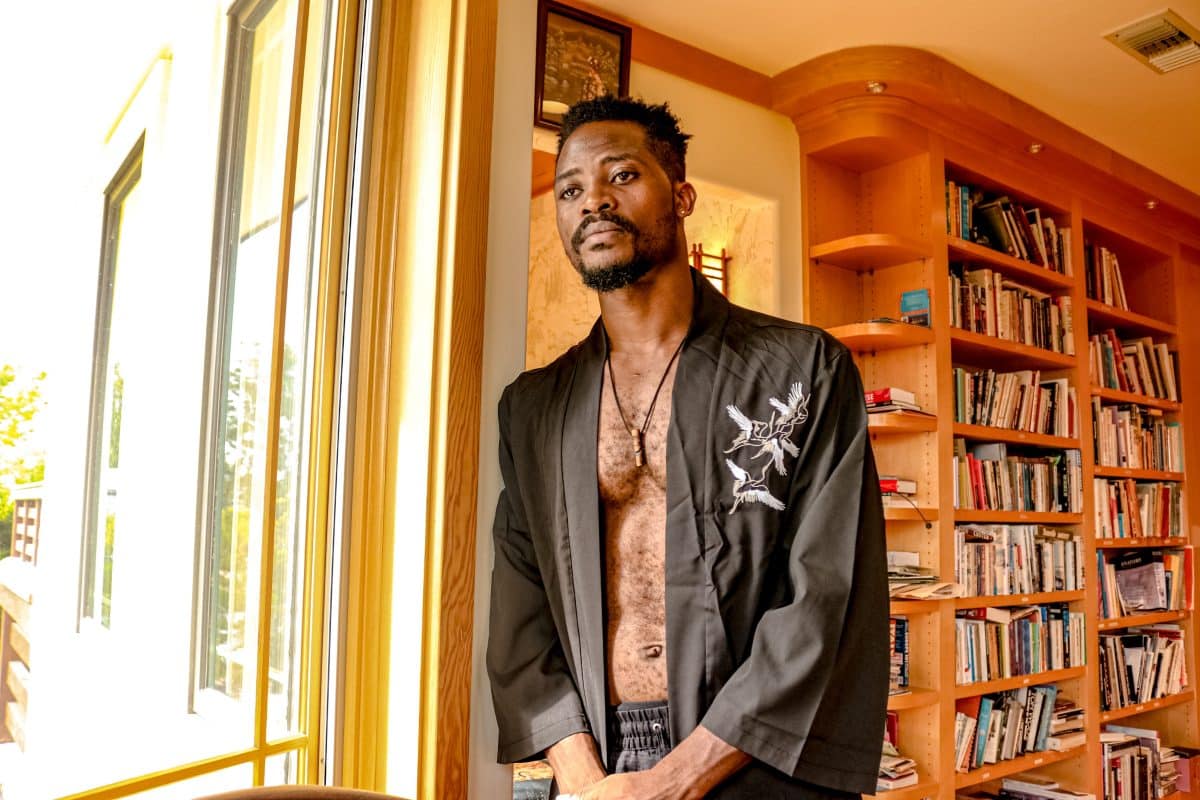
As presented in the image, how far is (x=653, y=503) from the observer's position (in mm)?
1453

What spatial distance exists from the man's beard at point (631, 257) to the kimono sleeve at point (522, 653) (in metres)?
0.27

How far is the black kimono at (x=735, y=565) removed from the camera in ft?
4.29

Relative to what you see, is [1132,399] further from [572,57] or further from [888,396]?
[572,57]

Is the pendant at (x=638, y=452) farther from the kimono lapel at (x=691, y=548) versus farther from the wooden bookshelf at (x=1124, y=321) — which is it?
the wooden bookshelf at (x=1124, y=321)

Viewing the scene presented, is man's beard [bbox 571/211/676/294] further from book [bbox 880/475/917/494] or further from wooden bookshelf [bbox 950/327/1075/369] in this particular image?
wooden bookshelf [bbox 950/327/1075/369]

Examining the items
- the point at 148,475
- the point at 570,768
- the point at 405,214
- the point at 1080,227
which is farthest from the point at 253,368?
the point at 1080,227

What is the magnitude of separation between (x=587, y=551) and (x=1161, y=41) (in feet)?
9.69

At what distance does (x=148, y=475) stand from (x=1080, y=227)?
4203 millimetres

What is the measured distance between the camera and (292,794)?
0.93m

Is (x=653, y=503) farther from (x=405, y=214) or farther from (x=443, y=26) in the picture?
(x=443, y=26)

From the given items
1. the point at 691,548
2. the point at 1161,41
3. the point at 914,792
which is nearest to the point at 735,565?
the point at 691,548

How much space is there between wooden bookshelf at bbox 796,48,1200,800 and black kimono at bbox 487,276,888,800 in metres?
1.89

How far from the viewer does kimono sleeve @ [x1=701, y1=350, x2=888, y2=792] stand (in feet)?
4.22

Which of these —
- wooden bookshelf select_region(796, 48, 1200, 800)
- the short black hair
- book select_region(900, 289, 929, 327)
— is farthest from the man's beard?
book select_region(900, 289, 929, 327)
